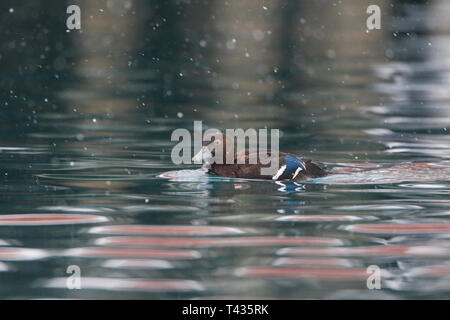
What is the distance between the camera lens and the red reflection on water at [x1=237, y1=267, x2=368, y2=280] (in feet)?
26.7

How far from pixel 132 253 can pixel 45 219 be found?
168cm

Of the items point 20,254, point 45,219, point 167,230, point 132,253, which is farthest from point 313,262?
point 45,219

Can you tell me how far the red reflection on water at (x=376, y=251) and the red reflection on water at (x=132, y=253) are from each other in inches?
30.2

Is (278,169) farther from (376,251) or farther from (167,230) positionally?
(376,251)

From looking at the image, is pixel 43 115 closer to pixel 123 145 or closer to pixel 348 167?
pixel 123 145

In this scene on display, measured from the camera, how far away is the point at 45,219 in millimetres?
10148

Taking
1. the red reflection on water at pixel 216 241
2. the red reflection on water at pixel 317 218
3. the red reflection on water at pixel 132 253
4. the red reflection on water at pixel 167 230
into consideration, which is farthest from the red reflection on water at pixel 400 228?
the red reflection on water at pixel 132 253

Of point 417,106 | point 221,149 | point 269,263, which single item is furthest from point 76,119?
point 269,263

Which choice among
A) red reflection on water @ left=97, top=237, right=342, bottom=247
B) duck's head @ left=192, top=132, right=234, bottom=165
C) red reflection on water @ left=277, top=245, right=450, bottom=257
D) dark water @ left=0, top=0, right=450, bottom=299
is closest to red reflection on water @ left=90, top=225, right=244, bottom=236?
dark water @ left=0, top=0, right=450, bottom=299

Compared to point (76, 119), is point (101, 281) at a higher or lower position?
lower

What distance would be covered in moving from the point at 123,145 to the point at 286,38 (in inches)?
864

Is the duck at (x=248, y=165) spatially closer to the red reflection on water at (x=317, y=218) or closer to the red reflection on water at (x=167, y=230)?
the red reflection on water at (x=317, y=218)

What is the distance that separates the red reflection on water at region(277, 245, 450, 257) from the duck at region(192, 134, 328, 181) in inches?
114
